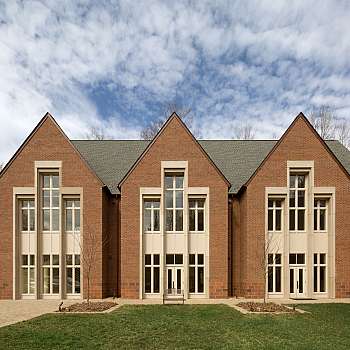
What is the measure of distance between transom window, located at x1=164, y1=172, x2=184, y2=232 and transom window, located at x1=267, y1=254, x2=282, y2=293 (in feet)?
19.8

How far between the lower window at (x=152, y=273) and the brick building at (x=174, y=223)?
6 cm

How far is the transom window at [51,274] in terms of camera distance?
71.8 feet

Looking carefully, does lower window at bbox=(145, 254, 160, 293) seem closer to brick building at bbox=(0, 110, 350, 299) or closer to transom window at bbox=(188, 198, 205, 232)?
brick building at bbox=(0, 110, 350, 299)

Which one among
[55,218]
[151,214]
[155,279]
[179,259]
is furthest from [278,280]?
[55,218]

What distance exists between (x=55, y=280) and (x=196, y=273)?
876 cm

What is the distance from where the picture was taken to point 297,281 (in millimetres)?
22203

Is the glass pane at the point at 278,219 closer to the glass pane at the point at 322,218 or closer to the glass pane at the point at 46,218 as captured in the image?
the glass pane at the point at 322,218

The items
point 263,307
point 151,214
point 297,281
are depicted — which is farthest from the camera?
point 151,214

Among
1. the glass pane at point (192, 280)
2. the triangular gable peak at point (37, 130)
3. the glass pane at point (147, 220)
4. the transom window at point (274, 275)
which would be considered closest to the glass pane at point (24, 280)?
the triangular gable peak at point (37, 130)

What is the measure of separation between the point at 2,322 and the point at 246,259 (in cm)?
1350

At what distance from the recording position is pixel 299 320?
15.1 meters

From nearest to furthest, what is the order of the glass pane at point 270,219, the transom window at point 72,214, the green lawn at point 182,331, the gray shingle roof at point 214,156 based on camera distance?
the green lawn at point 182,331, the transom window at point 72,214, the glass pane at point 270,219, the gray shingle roof at point 214,156

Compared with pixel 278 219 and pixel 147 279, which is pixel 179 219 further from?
pixel 278 219

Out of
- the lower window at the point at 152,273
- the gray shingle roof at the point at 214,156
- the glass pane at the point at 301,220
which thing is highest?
the gray shingle roof at the point at 214,156
